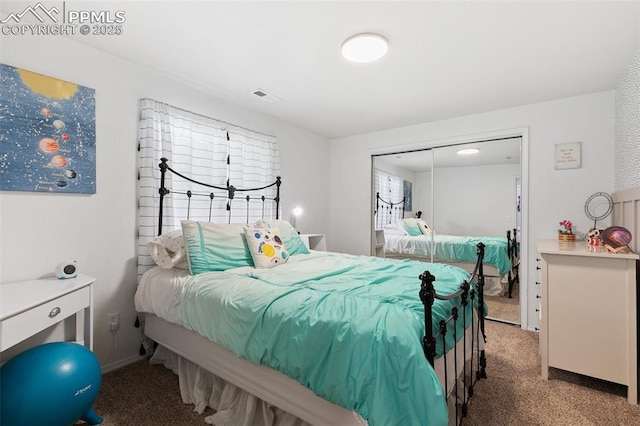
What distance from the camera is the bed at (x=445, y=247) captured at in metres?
3.35

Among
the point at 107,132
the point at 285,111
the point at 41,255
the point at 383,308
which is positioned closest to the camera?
the point at 383,308

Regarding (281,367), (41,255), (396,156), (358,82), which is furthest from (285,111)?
(281,367)

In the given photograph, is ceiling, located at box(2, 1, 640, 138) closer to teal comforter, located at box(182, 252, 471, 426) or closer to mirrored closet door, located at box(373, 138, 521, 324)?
mirrored closet door, located at box(373, 138, 521, 324)

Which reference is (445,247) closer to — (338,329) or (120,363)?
(338,329)

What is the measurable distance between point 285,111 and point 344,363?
9.44 feet

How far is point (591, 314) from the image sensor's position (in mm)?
1993

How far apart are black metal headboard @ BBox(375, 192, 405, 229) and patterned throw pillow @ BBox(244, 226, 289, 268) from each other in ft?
6.79

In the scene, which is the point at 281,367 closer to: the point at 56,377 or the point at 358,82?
the point at 56,377

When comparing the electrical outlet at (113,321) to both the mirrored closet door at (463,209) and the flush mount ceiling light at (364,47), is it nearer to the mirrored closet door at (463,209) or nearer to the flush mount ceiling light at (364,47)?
the flush mount ceiling light at (364,47)

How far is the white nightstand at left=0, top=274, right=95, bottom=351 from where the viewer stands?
128 centimetres

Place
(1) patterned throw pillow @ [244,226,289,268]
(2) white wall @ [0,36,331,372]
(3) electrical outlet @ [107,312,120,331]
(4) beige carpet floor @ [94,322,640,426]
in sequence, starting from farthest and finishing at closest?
(1) patterned throw pillow @ [244,226,289,268], (3) electrical outlet @ [107,312,120,331], (2) white wall @ [0,36,331,372], (4) beige carpet floor @ [94,322,640,426]

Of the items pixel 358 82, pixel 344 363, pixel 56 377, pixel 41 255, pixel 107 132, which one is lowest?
pixel 56 377

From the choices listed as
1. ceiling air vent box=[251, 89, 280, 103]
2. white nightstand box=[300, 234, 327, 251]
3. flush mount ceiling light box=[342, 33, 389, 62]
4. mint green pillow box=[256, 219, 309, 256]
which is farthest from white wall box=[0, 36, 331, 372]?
white nightstand box=[300, 234, 327, 251]

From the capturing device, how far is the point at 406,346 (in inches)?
44.2
